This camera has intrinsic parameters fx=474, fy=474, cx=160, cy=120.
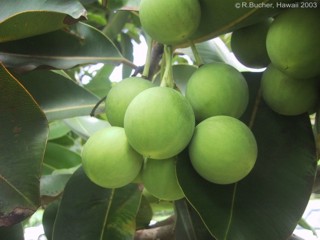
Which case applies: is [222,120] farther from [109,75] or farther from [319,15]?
[109,75]

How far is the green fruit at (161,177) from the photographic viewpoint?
708 millimetres

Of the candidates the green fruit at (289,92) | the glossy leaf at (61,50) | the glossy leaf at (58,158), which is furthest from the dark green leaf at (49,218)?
Answer: the green fruit at (289,92)

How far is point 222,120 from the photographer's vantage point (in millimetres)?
664

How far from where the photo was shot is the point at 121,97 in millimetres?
749

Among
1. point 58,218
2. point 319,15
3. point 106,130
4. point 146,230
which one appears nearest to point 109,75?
point 146,230

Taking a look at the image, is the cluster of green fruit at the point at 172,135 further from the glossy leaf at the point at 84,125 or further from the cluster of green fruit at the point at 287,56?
the glossy leaf at the point at 84,125

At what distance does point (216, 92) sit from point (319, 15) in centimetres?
18

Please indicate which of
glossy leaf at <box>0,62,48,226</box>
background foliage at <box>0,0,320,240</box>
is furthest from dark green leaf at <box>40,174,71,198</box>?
glossy leaf at <box>0,62,48,226</box>

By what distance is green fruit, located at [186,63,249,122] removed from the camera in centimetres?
70

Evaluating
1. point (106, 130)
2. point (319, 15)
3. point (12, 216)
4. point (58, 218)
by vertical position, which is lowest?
point (58, 218)

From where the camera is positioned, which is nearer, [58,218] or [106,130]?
[106,130]

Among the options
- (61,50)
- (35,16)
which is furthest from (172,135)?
(61,50)

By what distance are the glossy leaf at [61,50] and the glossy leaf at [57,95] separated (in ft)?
0.14

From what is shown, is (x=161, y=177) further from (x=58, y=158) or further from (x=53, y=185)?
(x=58, y=158)
